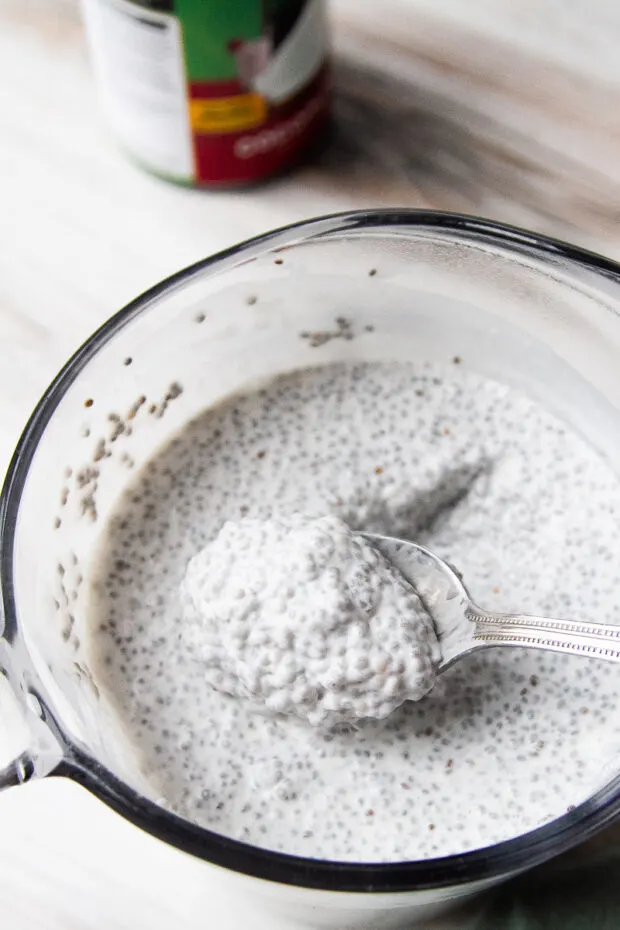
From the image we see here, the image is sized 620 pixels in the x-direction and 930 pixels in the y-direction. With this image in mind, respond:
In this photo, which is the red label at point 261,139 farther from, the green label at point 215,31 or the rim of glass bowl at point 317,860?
the rim of glass bowl at point 317,860

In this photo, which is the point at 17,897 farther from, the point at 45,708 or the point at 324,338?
the point at 324,338

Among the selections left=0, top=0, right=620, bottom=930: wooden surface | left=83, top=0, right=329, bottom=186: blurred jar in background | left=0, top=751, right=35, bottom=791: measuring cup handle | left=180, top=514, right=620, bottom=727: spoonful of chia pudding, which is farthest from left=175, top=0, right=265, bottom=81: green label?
left=0, top=751, right=35, bottom=791: measuring cup handle

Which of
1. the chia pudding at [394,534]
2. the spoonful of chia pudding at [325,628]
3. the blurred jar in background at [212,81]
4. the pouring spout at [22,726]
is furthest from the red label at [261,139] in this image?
the pouring spout at [22,726]

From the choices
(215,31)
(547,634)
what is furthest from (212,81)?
(547,634)

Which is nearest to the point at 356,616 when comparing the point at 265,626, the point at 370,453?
the point at 265,626

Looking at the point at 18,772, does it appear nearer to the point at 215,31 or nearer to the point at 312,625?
the point at 312,625

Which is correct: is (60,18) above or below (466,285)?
above
